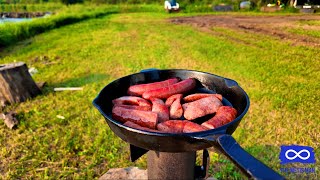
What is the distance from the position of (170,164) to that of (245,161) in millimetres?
1041

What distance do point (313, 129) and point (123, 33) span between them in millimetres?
11945

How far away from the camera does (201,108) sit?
5.68 feet

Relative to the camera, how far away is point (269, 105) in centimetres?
447

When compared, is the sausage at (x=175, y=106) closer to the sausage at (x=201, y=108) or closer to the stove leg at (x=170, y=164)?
the sausage at (x=201, y=108)

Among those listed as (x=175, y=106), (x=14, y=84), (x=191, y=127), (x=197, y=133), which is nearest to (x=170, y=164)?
(x=175, y=106)

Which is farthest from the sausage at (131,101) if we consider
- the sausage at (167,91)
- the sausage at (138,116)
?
the sausage at (138,116)

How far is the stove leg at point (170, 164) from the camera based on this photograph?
1.97 metres

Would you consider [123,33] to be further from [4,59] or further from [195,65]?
[195,65]

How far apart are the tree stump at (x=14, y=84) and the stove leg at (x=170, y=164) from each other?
14.2 feet

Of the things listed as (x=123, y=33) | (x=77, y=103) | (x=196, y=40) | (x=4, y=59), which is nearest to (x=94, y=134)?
(x=77, y=103)

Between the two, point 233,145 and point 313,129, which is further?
point 313,129

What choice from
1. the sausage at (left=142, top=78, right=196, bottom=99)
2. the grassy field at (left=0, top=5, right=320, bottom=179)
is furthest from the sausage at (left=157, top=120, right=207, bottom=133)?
the grassy field at (left=0, top=5, right=320, bottom=179)

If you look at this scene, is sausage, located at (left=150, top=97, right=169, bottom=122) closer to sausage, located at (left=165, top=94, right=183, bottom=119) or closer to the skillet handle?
sausage, located at (left=165, top=94, right=183, bottom=119)

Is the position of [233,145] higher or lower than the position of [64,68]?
higher
